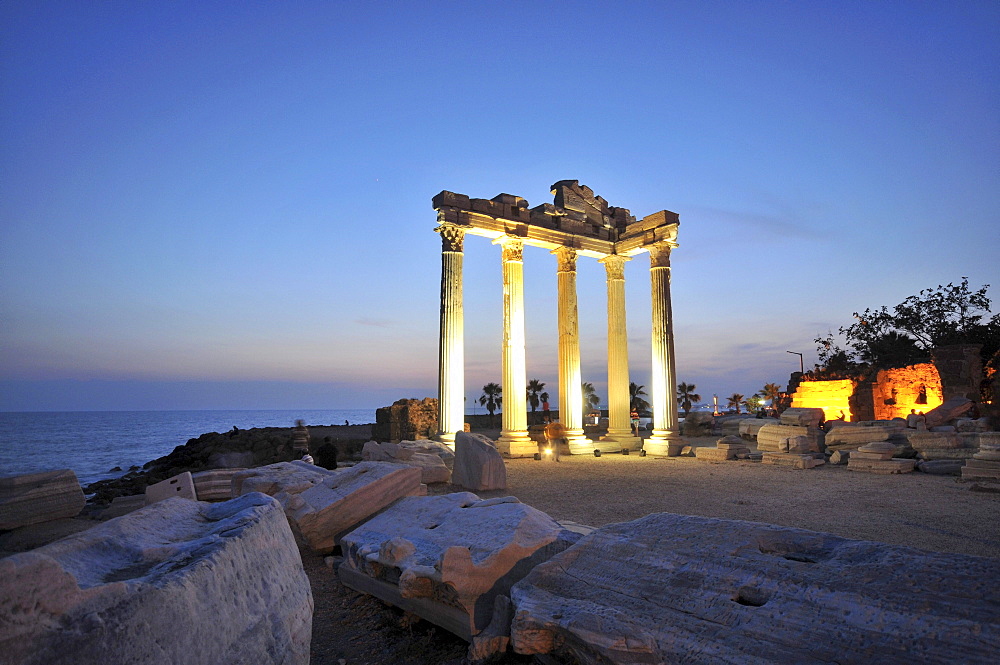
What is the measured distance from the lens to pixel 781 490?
10.1 metres

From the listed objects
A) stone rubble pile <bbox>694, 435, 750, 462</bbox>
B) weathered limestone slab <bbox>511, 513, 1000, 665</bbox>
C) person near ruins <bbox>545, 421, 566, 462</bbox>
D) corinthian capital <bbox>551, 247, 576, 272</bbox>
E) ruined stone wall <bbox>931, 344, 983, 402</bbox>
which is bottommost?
stone rubble pile <bbox>694, 435, 750, 462</bbox>

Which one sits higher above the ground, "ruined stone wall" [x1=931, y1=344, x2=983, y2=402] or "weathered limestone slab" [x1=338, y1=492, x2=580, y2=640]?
"ruined stone wall" [x1=931, y1=344, x2=983, y2=402]

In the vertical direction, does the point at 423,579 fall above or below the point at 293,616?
below

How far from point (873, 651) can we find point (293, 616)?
2667 mm

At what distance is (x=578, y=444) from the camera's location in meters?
17.9

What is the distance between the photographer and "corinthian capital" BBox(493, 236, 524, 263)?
17578 millimetres

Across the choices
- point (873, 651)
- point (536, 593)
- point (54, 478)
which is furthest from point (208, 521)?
point (54, 478)

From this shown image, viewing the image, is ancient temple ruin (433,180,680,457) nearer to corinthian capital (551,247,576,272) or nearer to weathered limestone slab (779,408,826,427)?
corinthian capital (551,247,576,272)

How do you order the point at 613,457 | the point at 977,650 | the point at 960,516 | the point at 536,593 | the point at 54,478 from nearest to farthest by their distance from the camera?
the point at 977,650, the point at 536,593, the point at 960,516, the point at 54,478, the point at 613,457

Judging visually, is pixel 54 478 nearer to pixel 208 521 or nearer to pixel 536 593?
pixel 208 521

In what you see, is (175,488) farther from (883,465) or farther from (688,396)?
(688,396)

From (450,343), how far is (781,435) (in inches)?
391

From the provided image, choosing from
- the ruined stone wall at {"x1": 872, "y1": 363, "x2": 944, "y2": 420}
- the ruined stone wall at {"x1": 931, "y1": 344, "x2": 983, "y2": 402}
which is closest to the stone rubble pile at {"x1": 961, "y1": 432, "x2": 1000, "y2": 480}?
the ruined stone wall at {"x1": 931, "y1": 344, "x2": 983, "y2": 402}

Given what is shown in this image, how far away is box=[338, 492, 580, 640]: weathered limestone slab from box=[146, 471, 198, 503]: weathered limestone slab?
12.5 feet
